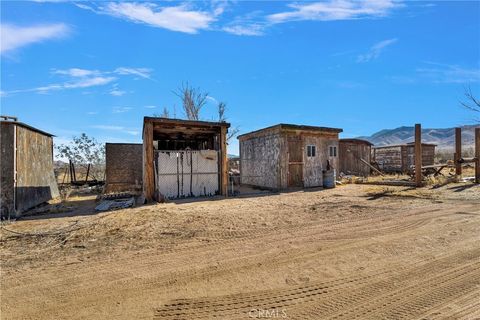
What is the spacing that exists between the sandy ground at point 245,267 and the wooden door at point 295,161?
8396mm

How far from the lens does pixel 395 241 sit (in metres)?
5.34

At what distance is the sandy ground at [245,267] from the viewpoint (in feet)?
10.1

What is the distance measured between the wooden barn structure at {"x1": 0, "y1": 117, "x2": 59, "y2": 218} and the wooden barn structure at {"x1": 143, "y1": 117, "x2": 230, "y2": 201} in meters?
4.01

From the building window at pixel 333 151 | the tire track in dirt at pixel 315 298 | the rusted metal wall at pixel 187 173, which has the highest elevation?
the building window at pixel 333 151

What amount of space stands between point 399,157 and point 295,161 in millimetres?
17348

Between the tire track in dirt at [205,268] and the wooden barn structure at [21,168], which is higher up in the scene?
the wooden barn structure at [21,168]

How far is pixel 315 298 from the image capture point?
3.28 metres

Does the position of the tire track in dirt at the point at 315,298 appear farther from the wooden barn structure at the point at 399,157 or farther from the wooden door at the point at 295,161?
the wooden barn structure at the point at 399,157

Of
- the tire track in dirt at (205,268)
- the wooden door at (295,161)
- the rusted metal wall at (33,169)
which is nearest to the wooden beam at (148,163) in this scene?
the rusted metal wall at (33,169)

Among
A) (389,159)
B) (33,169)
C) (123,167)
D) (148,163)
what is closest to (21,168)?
(33,169)

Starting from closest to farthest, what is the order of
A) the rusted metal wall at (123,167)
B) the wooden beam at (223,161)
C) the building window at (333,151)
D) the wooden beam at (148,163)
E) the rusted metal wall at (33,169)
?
the rusted metal wall at (33,169)
the wooden beam at (148,163)
the wooden beam at (223,161)
the rusted metal wall at (123,167)
the building window at (333,151)

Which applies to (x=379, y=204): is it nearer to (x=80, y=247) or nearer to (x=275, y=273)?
(x=275, y=273)

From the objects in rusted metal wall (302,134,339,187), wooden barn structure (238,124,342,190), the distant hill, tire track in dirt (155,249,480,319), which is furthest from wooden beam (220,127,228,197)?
the distant hill

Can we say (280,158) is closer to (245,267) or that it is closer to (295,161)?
(295,161)
